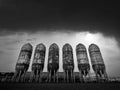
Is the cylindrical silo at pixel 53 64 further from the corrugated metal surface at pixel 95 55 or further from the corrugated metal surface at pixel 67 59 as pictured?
the corrugated metal surface at pixel 95 55

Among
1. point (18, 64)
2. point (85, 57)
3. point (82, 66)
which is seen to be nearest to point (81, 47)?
point (85, 57)

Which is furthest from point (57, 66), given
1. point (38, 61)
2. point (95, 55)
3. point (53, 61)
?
point (95, 55)

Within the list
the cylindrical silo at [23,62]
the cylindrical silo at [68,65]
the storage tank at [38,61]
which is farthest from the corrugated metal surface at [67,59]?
the cylindrical silo at [23,62]

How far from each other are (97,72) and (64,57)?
9.65 meters

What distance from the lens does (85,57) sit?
26.2 meters

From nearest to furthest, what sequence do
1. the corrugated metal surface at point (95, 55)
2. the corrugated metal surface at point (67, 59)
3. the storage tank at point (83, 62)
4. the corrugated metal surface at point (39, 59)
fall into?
the corrugated metal surface at point (67, 59), the storage tank at point (83, 62), the corrugated metal surface at point (39, 59), the corrugated metal surface at point (95, 55)

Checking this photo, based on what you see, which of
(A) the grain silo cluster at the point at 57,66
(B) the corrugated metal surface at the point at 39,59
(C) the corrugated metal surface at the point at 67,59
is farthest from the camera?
(B) the corrugated metal surface at the point at 39,59

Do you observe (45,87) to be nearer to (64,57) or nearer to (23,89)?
(23,89)

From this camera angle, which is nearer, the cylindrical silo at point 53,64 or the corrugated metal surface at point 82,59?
the cylindrical silo at point 53,64

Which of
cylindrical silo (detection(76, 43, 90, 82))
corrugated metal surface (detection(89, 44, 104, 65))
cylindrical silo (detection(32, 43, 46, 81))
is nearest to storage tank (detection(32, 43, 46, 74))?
cylindrical silo (detection(32, 43, 46, 81))

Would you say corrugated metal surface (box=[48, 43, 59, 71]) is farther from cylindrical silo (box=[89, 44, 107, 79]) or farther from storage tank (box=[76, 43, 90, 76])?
cylindrical silo (box=[89, 44, 107, 79])

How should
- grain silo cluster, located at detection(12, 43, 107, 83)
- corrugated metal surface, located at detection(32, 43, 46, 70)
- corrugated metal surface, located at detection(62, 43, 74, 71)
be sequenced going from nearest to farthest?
grain silo cluster, located at detection(12, 43, 107, 83), corrugated metal surface, located at detection(62, 43, 74, 71), corrugated metal surface, located at detection(32, 43, 46, 70)

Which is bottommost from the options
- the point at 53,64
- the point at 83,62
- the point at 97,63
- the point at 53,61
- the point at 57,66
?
the point at 57,66

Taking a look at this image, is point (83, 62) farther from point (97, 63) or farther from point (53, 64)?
point (53, 64)
